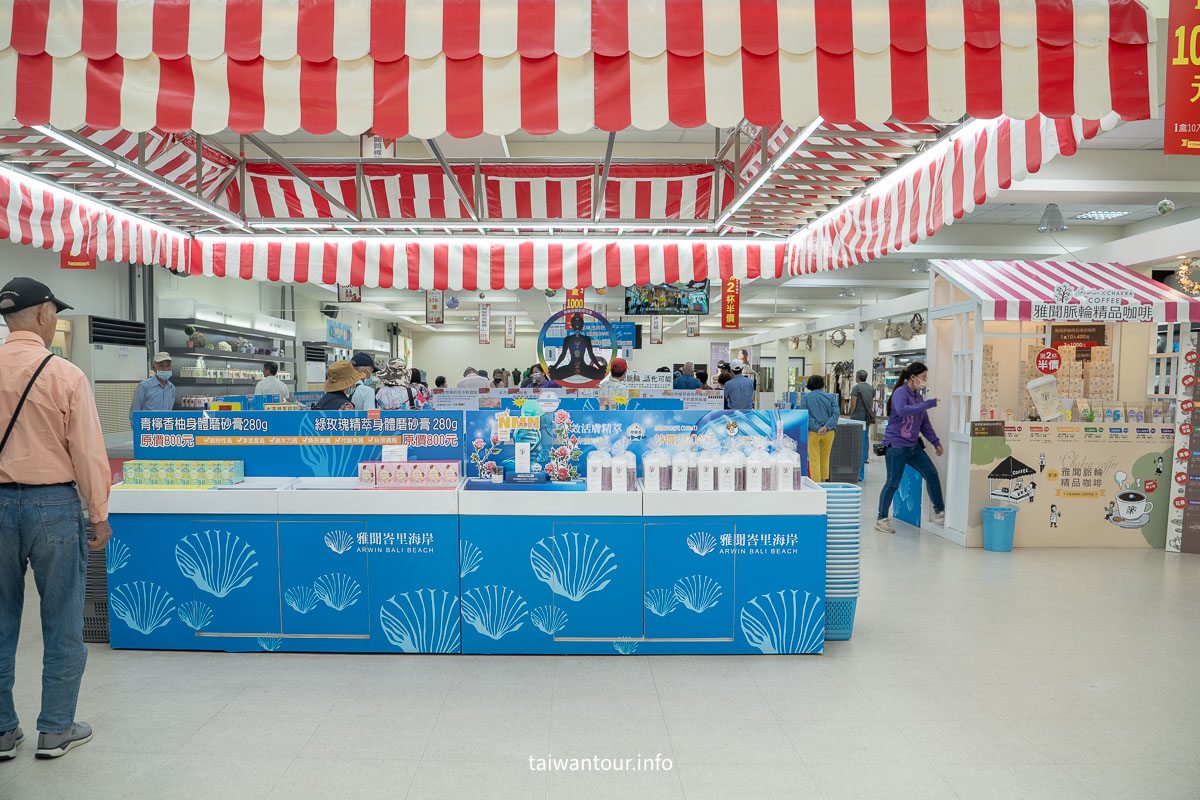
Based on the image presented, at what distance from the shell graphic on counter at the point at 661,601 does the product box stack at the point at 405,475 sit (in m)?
1.25

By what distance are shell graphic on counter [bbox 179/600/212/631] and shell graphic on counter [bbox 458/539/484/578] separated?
143 centimetres

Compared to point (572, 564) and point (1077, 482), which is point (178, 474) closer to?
point (572, 564)

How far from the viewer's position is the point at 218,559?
3887 mm

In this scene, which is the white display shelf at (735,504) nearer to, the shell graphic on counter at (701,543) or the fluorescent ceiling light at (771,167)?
the shell graphic on counter at (701,543)

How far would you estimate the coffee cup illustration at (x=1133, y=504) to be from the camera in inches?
264

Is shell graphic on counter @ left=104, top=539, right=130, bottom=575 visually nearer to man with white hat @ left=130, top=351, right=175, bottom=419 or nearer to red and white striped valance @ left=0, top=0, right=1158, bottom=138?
red and white striped valance @ left=0, top=0, right=1158, bottom=138

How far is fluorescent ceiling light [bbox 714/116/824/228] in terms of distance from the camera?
Result: 357 cm

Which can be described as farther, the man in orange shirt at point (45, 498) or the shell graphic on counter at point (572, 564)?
the shell graphic on counter at point (572, 564)

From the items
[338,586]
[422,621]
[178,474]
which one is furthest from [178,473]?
[422,621]

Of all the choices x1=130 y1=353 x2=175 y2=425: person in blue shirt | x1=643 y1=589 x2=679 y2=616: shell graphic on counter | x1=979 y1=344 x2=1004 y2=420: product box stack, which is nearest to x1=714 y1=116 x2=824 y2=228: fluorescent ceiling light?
x1=643 y1=589 x2=679 y2=616: shell graphic on counter

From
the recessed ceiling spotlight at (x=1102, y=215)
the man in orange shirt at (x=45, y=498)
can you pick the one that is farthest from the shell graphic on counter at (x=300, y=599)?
the recessed ceiling spotlight at (x=1102, y=215)

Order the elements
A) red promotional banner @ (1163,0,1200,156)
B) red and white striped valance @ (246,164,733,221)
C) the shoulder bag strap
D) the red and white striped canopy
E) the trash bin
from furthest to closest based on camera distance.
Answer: the trash bin, the red and white striped canopy, red and white striped valance @ (246,164,733,221), the shoulder bag strap, red promotional banner @ (1163,0,1200,156)

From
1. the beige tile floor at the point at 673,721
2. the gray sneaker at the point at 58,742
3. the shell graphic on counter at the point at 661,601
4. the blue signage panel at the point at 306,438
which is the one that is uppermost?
the blue signage panel at the point at 306,438

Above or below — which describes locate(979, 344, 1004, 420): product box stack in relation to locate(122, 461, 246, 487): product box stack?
above
